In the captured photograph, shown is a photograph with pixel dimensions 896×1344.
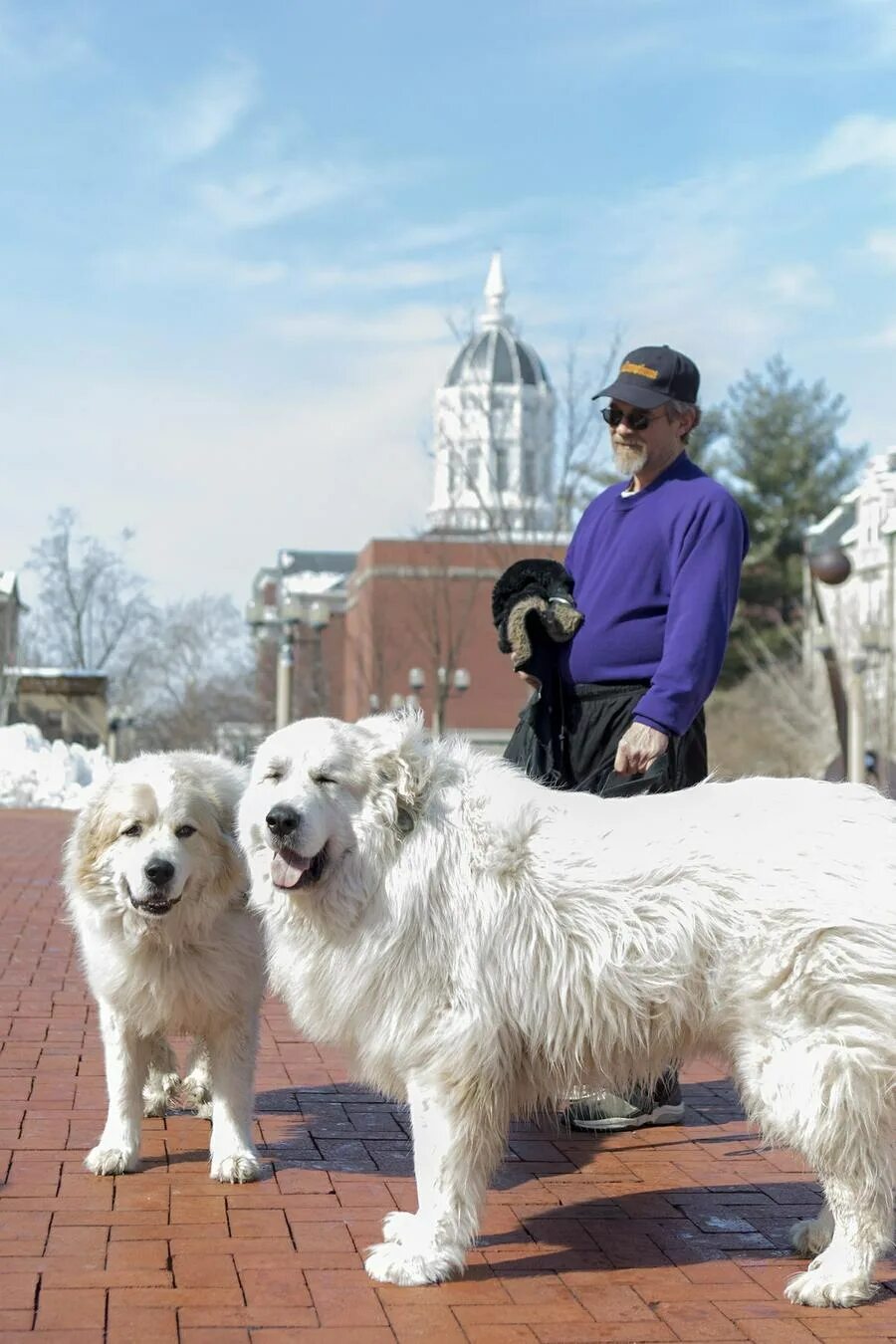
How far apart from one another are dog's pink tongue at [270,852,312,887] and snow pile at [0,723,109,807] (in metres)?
19.5

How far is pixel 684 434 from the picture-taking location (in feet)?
18.7

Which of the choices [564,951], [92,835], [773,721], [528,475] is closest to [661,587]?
[564,951]

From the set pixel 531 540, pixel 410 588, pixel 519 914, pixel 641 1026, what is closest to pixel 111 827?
pixel 519 914

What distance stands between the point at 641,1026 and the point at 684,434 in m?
2.43

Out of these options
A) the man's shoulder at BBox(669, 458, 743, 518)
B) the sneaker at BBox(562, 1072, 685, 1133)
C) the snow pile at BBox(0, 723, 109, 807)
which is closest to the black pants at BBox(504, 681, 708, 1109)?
the sneaker at BBox(562, 1072, 685, 1133)

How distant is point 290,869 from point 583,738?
190 centimetres

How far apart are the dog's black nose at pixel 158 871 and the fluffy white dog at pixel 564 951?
0.75 m

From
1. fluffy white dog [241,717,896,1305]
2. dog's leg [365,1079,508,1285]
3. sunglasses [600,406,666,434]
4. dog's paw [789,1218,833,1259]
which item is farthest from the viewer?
sunglasses [600,406,666,434]

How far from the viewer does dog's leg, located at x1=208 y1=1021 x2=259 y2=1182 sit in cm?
497

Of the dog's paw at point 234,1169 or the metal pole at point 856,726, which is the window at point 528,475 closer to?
the metal pole at point 856,726

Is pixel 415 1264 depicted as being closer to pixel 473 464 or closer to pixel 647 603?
pixel 647 603

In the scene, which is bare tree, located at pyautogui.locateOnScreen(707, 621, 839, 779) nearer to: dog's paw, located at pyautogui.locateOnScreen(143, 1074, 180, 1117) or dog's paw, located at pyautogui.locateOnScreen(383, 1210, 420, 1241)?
dog's paw, located at pyautogui.locateOnScreen(143, 1074, 180, 1117)

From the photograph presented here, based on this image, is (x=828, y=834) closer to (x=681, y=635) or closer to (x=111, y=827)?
(x=681, y=635)

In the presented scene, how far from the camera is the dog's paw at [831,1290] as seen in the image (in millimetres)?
3947
